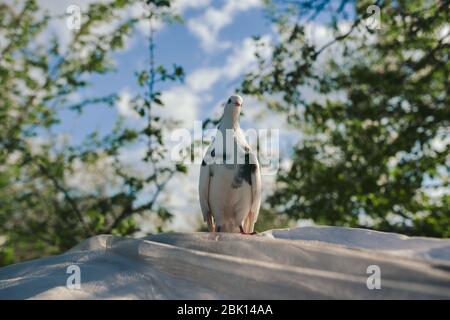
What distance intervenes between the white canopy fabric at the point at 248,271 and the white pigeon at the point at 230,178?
1.15 m

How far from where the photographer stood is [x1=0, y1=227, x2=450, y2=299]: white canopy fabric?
1.84m

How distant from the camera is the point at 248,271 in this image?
1956mm

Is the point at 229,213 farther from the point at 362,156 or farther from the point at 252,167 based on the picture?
the point at 362,156

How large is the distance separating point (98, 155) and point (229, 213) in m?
6.01

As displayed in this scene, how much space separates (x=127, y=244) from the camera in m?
2.38

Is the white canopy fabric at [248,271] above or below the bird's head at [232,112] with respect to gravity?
below

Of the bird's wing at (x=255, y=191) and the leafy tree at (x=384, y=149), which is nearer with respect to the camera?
the bird's wing at (x=255, y=191)

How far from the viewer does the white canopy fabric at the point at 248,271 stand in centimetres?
184

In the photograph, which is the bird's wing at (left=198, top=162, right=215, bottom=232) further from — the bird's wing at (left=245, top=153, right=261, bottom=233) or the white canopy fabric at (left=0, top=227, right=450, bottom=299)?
the white canopy fabric at (left=0, top=227, right=450, bottom=299)

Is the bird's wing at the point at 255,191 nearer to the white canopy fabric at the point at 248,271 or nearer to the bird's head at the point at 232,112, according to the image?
the bird's head at the point at 232,112

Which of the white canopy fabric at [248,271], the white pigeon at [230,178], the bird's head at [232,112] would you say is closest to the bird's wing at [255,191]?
the white pigeon at [230,178]

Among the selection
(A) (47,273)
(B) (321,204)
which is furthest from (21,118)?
(A) (47,273)

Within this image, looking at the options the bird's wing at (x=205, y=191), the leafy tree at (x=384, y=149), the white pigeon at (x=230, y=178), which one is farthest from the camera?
the leafy tree at (x=384, y=149)
